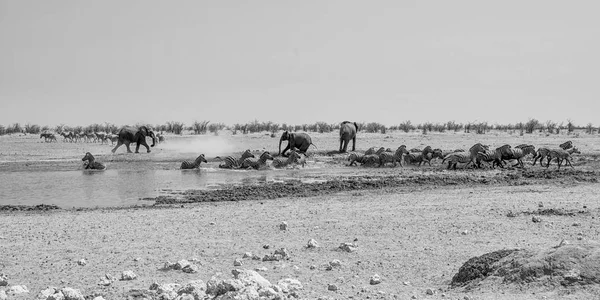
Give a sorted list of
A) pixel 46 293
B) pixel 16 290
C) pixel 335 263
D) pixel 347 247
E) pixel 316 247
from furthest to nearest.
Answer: pixel 316 247
pixel 347 247
pixel 335 263
pixel 16 290
pixel 46 293

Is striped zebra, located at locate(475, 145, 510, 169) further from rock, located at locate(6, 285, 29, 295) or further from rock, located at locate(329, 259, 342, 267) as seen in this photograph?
rock, located at locate(6, 285, 29, 295)

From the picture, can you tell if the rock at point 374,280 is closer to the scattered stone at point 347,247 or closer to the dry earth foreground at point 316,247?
the dry earth foreground at point 316,247

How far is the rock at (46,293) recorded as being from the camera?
20.2 feet

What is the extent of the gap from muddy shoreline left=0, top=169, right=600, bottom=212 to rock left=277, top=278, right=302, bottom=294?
7657mm

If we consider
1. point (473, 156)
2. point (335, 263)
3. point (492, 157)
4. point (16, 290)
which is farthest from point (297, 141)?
point (16, 290)

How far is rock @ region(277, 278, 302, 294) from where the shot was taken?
609cm

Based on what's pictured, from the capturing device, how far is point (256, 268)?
24.3 feet

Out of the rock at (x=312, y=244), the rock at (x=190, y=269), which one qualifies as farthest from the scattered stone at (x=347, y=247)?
the rock at (x=190, y=269)

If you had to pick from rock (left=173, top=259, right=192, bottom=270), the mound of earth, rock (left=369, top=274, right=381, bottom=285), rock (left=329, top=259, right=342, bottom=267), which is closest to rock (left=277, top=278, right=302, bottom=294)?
rock (left=369, top=274, right=381, bottom=285)

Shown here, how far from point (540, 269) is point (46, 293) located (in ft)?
16.5

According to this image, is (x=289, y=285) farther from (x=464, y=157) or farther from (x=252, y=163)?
(x=252, y=163)

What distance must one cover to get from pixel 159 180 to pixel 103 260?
12114 mm

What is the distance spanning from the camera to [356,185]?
17.0 m

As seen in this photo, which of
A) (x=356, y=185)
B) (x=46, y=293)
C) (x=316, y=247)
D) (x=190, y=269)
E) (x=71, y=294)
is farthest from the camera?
(x=356, y=185)
